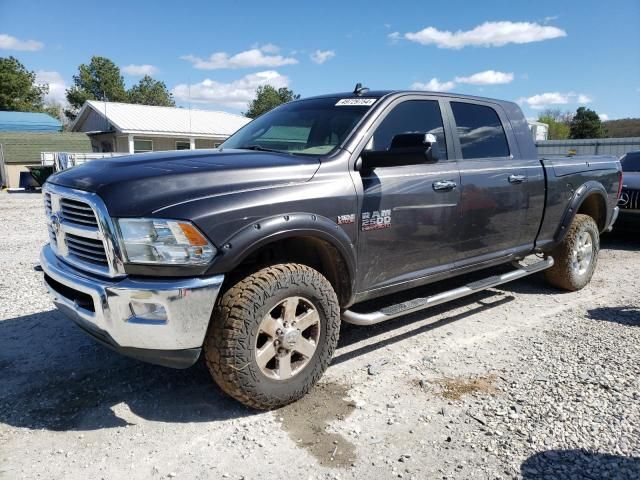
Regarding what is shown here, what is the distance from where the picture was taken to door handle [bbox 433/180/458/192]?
3.95m

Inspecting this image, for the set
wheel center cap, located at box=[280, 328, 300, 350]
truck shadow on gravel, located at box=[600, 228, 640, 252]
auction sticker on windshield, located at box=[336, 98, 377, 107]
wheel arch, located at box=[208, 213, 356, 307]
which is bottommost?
truck shadow on gravel, located at box=[600, 228, 640, 252]

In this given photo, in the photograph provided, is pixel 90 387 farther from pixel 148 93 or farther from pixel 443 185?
pixel 148 93

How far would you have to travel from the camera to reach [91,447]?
2.78 meters

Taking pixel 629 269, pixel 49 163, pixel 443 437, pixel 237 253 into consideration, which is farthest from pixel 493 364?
pixel 49 163

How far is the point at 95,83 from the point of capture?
187ft

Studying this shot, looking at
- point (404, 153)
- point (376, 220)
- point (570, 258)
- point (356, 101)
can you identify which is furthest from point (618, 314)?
point (356, 101)

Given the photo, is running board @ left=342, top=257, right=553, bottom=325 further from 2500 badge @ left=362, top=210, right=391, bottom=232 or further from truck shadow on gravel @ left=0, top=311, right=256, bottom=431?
truck shadow on gravel @ left=0, top=311, right=256, bottom=431

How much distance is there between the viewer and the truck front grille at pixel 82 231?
8.97 ft

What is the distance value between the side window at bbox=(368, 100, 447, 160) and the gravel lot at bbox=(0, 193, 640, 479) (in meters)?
1.63

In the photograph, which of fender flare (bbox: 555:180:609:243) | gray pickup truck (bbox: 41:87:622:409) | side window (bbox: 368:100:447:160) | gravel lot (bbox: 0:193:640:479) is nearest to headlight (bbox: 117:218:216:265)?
gray pickup truck (bbox: 41:87:622:409)

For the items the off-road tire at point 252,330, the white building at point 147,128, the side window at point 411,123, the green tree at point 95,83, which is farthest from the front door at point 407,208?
the green tree at point 95,83

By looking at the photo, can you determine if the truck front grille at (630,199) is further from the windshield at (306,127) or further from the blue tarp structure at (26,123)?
the blue tarp structure at (26,123)

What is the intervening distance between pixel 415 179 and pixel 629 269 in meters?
4.91

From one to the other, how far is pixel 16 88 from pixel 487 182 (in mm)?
49722
